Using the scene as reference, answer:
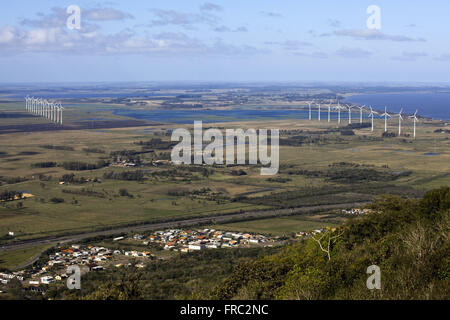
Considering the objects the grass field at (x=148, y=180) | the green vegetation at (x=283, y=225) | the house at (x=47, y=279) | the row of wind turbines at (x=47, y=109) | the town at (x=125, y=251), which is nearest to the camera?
the house at (x=47, y=279)

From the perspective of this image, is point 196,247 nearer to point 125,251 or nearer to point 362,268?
point 125,251

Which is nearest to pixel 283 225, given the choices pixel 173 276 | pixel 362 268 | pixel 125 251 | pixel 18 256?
pixel 125 251

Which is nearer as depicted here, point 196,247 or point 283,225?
point 196,247

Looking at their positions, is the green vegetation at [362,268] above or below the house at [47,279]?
above

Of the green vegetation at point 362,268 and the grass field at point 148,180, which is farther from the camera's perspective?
the grass field at point 148,180

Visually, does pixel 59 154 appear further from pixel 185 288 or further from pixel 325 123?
pixel 325 123

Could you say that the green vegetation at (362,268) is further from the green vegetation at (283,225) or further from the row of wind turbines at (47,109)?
the row of wind turbines at (47,109)

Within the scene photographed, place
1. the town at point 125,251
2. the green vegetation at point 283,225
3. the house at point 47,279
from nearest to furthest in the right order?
the house at point 47,279, the town at point 125,251, the green vegetation at point 283,225

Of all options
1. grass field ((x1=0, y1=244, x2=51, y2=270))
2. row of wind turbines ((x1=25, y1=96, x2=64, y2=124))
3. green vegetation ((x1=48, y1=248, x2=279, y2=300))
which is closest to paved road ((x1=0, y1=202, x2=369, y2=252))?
grass field ((x1=0, y1=244, x2=51, y2=270))

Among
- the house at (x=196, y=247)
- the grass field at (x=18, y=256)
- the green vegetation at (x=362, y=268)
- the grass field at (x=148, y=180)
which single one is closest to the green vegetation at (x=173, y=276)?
the house at (x=196, y=247)
